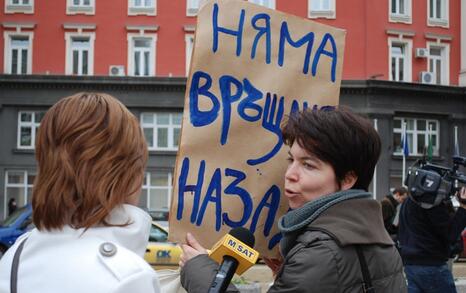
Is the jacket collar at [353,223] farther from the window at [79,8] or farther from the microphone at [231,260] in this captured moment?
the window at [79,8]

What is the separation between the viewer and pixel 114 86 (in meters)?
29.2

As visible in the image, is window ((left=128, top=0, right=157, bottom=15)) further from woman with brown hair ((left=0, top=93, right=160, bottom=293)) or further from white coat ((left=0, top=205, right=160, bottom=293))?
white coat ((left=0, top=205, right=160, bottom=293))

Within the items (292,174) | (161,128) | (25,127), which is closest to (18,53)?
(25,127)

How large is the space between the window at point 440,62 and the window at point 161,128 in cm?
1153

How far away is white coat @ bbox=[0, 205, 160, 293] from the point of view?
167 centimetres

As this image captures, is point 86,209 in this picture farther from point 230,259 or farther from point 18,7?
point 18,7

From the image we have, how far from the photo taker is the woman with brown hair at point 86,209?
1.70 m

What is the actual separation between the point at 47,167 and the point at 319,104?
1.53 meters

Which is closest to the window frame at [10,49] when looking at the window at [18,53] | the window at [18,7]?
the window at [18,53]

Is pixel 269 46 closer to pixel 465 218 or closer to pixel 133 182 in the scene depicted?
pixel 133 182

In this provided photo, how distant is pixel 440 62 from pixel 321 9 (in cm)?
602

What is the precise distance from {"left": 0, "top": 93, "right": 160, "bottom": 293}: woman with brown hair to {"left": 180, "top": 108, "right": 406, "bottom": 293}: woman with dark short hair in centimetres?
50

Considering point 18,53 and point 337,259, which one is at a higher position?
point 18,53

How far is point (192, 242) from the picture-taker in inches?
104
